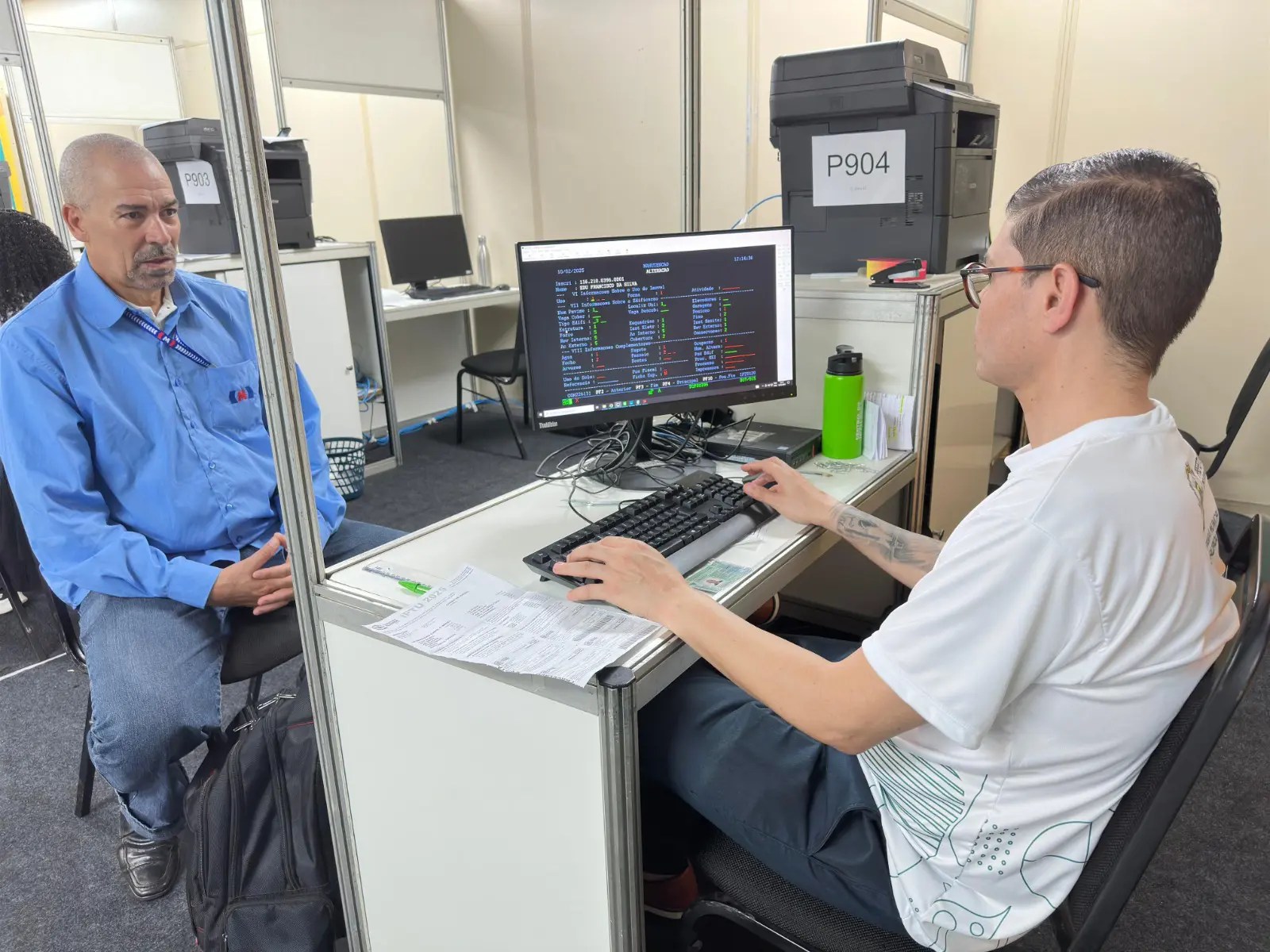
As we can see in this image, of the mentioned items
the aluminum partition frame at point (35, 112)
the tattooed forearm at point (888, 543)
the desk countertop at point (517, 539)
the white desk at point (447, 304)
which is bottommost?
the tattooed forearm at point (888, 543)

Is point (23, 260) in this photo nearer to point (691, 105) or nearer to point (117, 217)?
point (117, 217)

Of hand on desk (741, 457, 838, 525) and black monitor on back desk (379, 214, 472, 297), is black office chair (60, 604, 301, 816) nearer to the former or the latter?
hand on desk (741, 457, 838, 525)

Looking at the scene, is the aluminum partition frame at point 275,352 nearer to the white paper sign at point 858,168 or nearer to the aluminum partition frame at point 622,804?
the aluminum partition frame at point 622,804

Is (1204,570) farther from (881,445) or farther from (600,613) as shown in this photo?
(881,445)

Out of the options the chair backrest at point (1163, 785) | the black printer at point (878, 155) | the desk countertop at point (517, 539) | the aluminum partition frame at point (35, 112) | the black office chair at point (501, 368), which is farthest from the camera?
the black office chair at point (501, 368)

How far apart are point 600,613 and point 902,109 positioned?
4.71 ft

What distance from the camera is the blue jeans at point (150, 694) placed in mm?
1454

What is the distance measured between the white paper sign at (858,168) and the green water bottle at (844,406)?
494 millimetres

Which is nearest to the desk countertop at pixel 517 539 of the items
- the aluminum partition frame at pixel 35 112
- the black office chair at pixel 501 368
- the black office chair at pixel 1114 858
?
the black office chair at pixel 1114 858

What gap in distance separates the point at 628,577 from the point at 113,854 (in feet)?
4.48

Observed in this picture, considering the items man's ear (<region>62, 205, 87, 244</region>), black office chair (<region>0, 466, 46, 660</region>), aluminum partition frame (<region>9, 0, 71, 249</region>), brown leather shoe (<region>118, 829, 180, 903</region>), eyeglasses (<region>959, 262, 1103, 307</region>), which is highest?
aluminum partition frame (<region>9, 0, 71, 249</region>)

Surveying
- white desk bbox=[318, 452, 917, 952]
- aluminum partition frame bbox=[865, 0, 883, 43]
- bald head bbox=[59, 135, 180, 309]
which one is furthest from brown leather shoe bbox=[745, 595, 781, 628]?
aluminum partition frame bbox=[865, 0, 883, 43]

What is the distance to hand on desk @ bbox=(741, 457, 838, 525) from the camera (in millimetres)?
1384

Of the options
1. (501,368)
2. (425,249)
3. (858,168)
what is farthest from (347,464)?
(858,168)
